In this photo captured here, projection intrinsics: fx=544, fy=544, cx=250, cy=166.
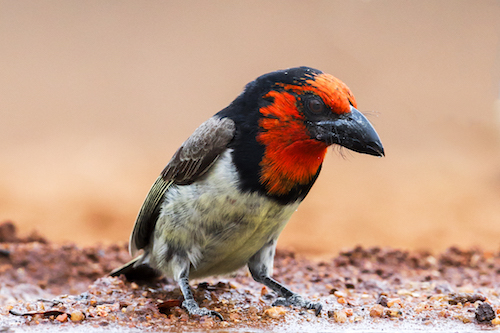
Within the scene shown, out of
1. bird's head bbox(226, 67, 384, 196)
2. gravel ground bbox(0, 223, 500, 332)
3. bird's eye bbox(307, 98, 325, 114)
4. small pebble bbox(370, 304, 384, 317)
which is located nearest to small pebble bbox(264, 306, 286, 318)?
gravel ground bbox(0, 223, 500, 332)

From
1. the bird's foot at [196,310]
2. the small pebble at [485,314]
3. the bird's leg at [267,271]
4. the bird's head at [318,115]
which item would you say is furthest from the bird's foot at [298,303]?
the bird's head at [318,115]

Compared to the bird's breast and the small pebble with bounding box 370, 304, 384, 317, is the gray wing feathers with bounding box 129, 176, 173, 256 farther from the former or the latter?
the small pebble with bounding box 370, 304, 384, 317

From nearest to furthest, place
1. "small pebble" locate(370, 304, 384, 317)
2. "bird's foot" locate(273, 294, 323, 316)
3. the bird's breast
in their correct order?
the bird's breast → "small pebble" locate(370, 304, 384, 317) → "bird's foot" locate(273, 294, 323, 316)

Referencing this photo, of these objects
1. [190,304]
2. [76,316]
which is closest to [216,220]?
[190,304]

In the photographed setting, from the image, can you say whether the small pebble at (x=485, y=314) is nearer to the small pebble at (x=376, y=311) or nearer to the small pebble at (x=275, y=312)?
the small pebble at (x=376, y=311)

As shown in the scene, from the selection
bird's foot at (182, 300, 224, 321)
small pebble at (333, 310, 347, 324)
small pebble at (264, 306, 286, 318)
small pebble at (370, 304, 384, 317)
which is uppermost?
small pebble at (370, 304, 384, 317)

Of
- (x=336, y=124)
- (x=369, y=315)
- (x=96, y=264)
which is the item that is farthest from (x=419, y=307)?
(x=96, y=264)

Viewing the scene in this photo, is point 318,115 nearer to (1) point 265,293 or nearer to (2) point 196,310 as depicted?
(2) point 196,310
